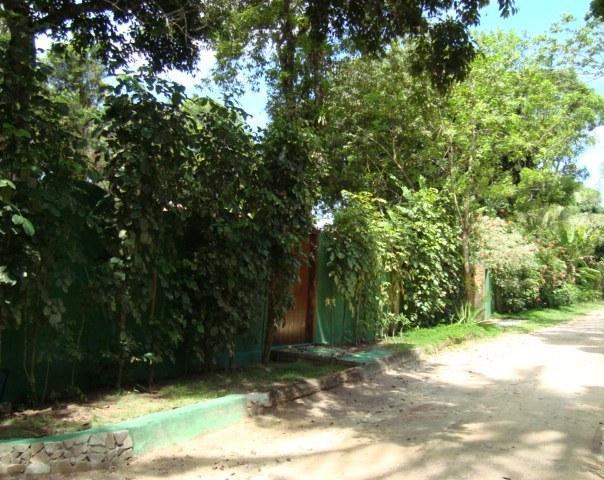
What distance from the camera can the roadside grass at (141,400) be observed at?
5070 mm

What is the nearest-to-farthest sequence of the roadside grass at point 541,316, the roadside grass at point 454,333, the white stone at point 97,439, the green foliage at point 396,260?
the white stone at point 97,439
the green foliage at point 396,260
the roadside grass at point 454,333
the roadside grass at point 541,316

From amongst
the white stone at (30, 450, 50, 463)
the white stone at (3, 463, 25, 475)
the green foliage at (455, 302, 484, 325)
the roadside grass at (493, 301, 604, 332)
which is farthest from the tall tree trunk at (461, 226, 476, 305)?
the white stone at (3, 463, 25, 475)

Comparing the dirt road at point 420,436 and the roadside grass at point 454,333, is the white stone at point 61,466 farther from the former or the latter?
the roadside grass at point 454,333

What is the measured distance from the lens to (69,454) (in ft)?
15.3

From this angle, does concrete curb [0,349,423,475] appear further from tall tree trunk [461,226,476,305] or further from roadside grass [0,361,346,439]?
tall tree trunk [461,226,476,305]

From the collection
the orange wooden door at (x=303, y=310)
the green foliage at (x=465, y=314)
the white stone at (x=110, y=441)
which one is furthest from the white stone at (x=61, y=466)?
the green foliage at (x=465, y=314)

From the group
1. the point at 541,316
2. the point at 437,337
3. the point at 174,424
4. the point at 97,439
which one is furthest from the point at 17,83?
the point at 541,316

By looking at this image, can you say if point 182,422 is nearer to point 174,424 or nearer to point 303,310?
point 174,424

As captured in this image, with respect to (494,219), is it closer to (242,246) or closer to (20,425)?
(242,246)

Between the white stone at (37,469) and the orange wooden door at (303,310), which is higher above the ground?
the orange wooden door at (303,310)

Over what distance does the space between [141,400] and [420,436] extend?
291 centimetres

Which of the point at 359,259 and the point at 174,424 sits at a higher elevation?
the point at 359,259

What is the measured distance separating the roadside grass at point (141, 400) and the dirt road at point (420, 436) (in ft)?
1.75

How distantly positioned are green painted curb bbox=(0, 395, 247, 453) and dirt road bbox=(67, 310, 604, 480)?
12cm
